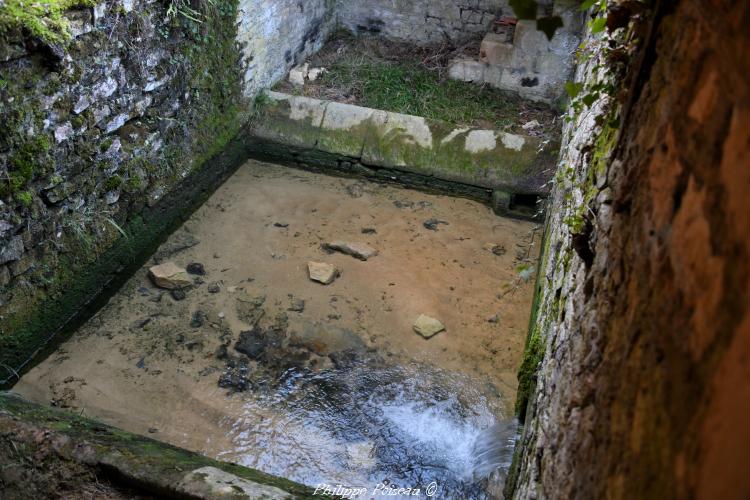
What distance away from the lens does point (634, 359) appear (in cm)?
104

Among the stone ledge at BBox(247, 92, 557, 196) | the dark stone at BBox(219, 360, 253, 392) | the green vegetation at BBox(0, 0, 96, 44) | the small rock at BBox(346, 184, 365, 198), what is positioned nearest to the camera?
the green vegetation at BBox(0, 0, 96, 44)

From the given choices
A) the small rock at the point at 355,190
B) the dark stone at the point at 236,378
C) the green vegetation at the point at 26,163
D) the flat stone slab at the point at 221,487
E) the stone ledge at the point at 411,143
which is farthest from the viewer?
the small rock at the point at 355,190

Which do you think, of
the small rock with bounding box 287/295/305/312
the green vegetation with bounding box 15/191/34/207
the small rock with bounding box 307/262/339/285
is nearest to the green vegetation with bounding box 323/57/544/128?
the small rock with bounding box 307/262/339/285

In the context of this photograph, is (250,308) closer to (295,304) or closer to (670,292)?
(295,304)

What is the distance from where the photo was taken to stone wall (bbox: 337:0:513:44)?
20.9 feet

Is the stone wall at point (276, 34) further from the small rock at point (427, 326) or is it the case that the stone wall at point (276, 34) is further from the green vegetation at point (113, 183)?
the small rock at point (427, 326)

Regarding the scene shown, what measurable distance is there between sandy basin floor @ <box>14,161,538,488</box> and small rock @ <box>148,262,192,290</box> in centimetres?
6

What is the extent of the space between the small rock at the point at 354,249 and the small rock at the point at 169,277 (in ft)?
3.37

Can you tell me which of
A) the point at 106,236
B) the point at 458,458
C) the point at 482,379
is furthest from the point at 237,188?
the point at 458,458

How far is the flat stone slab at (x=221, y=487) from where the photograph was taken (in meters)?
2.33

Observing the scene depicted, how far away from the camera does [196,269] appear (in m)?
4.36

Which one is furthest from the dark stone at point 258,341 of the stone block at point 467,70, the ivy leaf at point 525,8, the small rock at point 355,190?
the stone block at point 467,70

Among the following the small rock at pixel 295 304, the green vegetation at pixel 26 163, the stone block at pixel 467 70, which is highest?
the stone block at pixel 467 70

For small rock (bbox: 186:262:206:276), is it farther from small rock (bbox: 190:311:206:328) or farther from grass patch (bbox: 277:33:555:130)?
grass patch (bbox: 277:33:555:130)
